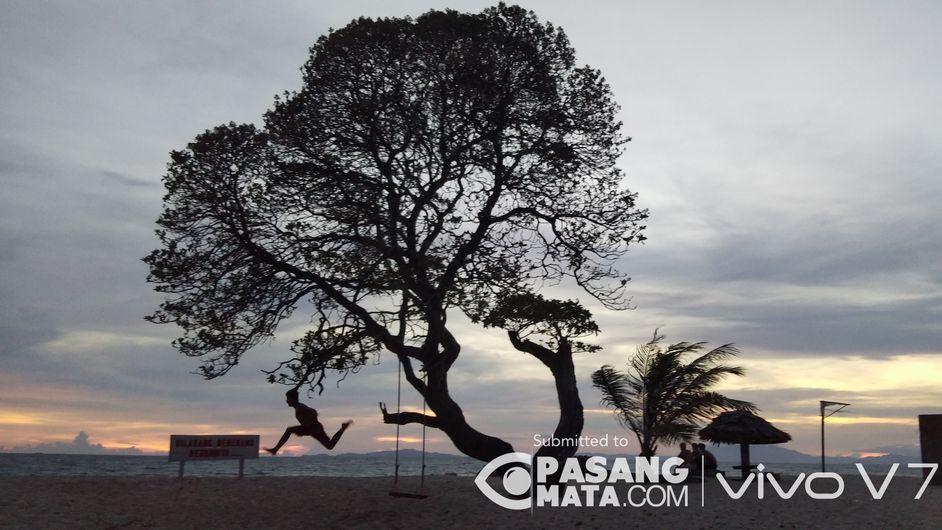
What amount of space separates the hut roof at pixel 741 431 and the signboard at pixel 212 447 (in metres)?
14.4

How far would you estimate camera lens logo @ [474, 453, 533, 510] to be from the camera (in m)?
20.3

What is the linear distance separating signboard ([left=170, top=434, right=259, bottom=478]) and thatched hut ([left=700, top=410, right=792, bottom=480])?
566 inches

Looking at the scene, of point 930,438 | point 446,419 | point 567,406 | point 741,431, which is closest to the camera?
point 446,419

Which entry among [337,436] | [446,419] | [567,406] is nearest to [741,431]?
[567,406]

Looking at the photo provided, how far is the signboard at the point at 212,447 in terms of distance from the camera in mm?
22953

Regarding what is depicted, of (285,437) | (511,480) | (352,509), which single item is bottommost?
(352,509)

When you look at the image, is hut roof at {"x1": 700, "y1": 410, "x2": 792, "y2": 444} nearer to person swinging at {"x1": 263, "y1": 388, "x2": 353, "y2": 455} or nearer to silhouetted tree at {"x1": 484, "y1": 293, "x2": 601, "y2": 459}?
silhouetted tree at {"x1": 484, "y1": 293, "x2": 601, "y2": 459}

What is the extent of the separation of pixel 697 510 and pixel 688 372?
24.9 feet

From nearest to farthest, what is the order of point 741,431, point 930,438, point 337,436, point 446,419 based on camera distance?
1. point 337,436
2. point 446,419
3. point 741,431
4. point 930,438

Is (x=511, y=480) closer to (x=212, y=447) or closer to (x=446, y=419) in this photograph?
(x=446, y=419)

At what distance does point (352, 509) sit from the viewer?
19859 millimetres

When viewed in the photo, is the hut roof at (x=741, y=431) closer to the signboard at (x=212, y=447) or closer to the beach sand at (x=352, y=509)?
the beach sand at (x=352, y=509)

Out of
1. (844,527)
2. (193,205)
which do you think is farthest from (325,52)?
(844,527)

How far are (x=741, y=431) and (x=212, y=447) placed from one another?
53.7 feet
